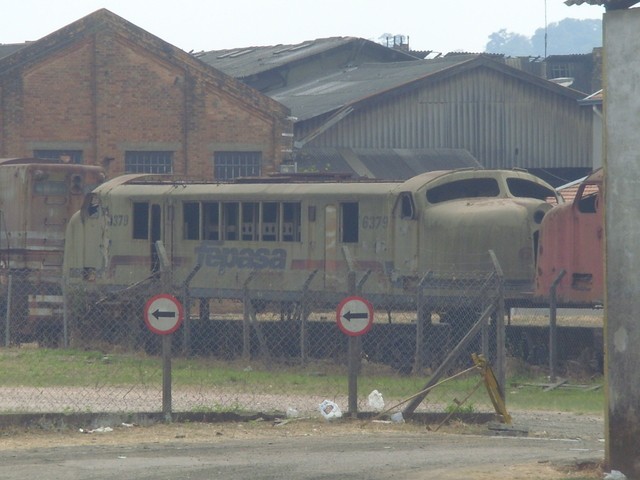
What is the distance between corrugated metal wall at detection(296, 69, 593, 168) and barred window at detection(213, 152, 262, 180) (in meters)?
3.94

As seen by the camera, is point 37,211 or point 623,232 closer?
point 623,232

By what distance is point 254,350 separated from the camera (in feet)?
Answer: 80.9

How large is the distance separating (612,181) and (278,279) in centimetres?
1395

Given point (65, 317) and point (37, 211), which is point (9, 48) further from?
point (65, 317)

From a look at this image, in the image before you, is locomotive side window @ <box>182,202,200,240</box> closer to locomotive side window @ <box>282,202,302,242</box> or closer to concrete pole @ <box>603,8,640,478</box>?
locomotive side window @ <box>282,202,302,242</box>

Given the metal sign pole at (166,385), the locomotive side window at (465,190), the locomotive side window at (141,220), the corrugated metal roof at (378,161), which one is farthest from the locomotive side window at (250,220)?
the corrugated metal roof at (378,161)

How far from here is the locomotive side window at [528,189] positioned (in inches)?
948

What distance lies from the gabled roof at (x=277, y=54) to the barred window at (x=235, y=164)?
9.94 metres

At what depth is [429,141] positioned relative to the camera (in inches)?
1842

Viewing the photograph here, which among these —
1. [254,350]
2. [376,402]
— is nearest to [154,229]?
[254,350]

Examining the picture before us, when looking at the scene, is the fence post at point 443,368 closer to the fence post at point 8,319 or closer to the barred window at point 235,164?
the fence post at point 8,319

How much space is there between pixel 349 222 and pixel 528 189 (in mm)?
3296

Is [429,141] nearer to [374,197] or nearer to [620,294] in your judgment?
[374,197]

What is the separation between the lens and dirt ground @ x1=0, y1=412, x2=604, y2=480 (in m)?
11.8
